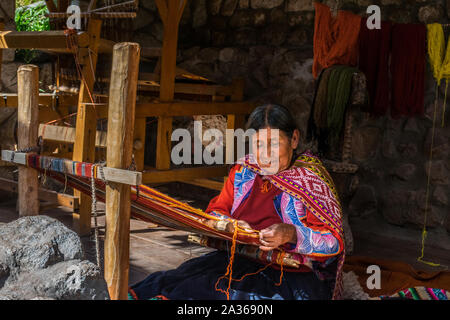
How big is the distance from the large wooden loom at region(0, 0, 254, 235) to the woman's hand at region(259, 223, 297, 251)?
1977 millimetres

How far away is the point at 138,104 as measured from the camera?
414 centimetres


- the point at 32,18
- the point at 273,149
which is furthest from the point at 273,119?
the point at 32,18

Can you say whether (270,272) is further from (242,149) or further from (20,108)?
(242,149)

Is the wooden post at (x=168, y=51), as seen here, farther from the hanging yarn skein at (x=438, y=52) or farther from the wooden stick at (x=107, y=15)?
the hanging yarn skein at (x=438, y=52)

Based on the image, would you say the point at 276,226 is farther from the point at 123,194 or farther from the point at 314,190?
the point at 123,194

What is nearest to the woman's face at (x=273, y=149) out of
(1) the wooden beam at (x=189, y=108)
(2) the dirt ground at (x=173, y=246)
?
(2) the dirt ground at (x=173, y=246)

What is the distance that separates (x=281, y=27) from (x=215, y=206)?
2.88 m

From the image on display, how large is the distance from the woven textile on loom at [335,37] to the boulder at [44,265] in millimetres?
2526

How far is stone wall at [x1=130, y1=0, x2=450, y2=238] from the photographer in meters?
4.42

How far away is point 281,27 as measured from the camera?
523 centimetres

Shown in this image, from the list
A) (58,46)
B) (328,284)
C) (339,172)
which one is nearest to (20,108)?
(58,46)

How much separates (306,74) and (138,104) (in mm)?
1647

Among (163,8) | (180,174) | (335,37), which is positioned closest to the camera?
(335,37)

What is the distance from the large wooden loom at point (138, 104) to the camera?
157 inches
